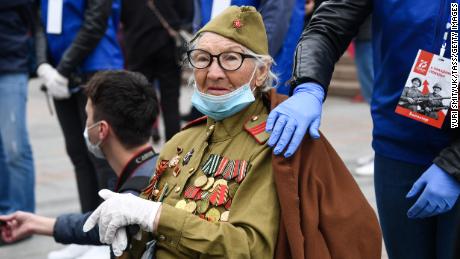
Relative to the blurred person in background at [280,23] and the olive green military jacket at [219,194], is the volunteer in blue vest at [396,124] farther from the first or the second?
the blurred person in background at [280,23]

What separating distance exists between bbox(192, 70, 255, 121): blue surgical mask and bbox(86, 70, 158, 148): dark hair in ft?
2.73

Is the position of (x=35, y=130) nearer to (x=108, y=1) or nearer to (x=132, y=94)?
(x=108, y=1)

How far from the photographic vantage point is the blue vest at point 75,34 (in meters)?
4.20

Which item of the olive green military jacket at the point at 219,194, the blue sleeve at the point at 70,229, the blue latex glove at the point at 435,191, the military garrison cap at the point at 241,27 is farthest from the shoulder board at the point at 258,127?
the blue sleeve at the point at 70,229

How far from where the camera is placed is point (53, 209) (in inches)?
203

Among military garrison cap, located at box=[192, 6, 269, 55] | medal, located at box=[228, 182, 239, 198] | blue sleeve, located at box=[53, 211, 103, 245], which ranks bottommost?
blue sleeve, located at box=[53, 211, 103, 245]

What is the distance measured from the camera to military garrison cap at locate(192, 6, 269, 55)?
Answer: 2.27 m

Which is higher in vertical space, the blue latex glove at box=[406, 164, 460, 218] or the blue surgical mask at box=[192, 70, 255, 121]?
the blue surgical mask at box=[192, 70, 255, 121]

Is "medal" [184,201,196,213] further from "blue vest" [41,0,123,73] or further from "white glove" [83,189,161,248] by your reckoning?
"blue vest" [41,0,123,73]

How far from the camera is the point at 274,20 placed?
3381 millimetres

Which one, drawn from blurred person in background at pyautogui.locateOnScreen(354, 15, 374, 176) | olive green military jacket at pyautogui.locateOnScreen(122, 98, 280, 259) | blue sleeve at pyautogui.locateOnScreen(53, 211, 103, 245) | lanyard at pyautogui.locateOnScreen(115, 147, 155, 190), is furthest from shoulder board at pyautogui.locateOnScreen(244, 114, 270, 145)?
blurred person in background at pyautogui.locateOnScreen(354, 15, 374, 176)

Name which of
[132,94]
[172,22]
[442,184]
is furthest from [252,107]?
[172,22]

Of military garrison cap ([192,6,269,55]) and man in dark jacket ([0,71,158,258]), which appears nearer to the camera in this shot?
military garrison cap ([192,6,269,55])

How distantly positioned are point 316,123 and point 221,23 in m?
0.48
